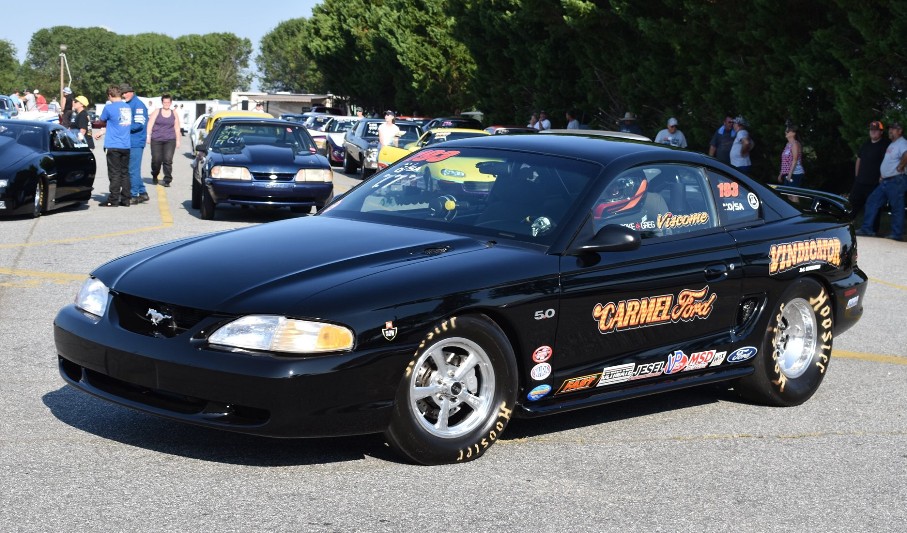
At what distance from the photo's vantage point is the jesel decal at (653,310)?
19.1ft

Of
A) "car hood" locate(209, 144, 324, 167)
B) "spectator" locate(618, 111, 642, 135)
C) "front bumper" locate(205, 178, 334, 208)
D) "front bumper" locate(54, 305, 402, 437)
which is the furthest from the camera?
"spectator" locate(618, 111, 642, 135)

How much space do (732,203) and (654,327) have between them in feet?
3.62

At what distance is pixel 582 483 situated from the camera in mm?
5168

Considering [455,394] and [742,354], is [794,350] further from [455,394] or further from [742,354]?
[455,394]

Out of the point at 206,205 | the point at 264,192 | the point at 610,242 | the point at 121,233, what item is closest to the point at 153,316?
the point at 610,242

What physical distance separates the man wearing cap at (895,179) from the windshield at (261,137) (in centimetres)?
836

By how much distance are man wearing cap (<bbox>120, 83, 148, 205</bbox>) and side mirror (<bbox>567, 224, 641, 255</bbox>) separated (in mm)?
13756

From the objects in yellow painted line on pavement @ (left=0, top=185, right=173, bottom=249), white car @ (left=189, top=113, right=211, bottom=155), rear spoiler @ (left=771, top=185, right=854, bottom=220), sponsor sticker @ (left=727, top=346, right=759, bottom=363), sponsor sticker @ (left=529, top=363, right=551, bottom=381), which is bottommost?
white car @ (left=189, top=113, right=211, bottom=155)

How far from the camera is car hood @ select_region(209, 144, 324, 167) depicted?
1669 centimetres

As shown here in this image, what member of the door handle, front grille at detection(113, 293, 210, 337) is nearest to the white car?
the door handle

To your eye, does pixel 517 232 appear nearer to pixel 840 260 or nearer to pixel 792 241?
pixel 792 241

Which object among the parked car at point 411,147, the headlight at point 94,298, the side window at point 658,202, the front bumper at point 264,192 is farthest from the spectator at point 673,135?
the headlight at point 94,298

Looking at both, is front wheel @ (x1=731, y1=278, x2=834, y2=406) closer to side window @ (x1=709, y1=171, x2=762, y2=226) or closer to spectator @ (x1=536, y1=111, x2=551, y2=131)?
side window @ (x1=709, y1=171, x2=762, y2=226)

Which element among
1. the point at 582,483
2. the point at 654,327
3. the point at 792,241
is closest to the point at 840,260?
the point at 792,241
